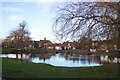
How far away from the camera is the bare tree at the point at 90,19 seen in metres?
12.4

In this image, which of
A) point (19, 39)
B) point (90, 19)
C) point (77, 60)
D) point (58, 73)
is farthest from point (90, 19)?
point (19, 39)

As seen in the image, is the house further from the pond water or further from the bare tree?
the pond water

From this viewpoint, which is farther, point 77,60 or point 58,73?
point 77,60

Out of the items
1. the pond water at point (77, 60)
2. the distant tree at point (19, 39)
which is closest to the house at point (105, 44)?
the pond water at point (77, 60)

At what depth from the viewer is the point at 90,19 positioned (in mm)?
13031

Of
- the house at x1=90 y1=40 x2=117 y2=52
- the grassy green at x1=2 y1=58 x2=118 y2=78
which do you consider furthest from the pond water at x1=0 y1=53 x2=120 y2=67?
the house at x1=90 y1=40 x2=117 y2=52

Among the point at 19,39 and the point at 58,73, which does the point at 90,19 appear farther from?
the point at 19,39

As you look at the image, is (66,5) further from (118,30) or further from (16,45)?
(16,45)

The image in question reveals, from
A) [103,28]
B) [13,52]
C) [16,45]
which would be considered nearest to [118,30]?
[103,28]

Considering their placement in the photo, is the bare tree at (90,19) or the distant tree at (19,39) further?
the distant tree at (19,39)

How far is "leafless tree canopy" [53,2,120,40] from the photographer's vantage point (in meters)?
12.4

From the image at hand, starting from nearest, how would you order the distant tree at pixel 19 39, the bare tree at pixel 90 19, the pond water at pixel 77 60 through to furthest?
1. the bare tree at pixel 90 19
2. the pond water at pixel 77 60
3. the distant tree at pixel 19 39

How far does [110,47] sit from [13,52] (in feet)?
114

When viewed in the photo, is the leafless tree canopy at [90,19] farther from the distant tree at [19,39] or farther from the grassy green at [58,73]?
the distant tree at [19,39]
